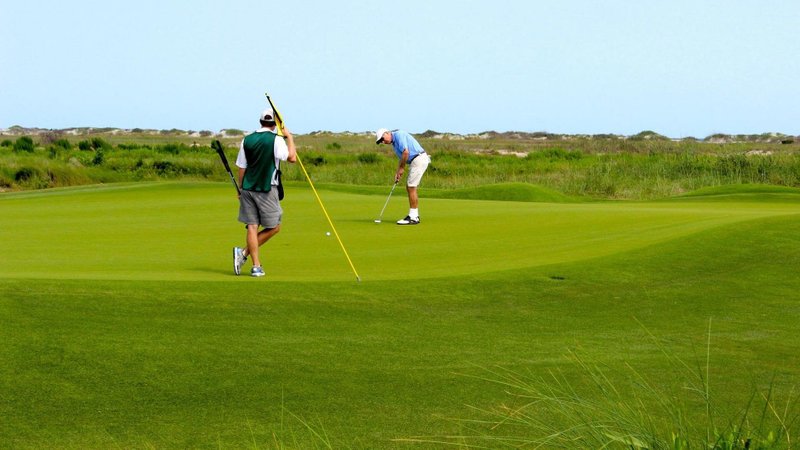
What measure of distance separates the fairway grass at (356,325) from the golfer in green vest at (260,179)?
0.40 m

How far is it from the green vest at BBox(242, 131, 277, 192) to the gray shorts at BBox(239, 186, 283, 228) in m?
0.08

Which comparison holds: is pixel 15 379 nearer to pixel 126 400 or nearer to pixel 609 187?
pixel 126 400

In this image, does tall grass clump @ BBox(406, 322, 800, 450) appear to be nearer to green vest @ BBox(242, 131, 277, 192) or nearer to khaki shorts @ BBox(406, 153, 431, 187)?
green vest @ BBox(242, 131, 277, 192)

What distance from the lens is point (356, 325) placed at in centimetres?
797

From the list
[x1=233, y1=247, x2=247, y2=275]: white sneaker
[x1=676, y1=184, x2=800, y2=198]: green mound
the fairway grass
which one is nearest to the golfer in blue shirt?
the fairway grass

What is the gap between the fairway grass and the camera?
608 centimetres

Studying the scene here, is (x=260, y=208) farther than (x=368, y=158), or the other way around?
(x=368, y=158)

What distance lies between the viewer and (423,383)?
6.57 m

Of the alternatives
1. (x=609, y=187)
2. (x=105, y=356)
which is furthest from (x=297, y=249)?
(x=609, y=187)

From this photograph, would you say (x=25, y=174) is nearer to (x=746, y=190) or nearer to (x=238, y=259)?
(x=746, y=190)

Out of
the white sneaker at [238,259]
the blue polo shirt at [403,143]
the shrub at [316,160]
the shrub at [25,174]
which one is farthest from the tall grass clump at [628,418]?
the shrub at [316,160]

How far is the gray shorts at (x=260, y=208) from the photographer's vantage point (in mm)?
10648

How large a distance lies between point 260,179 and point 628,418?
7042 mm

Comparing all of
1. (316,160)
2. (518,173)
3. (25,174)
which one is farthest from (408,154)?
(316,160)
